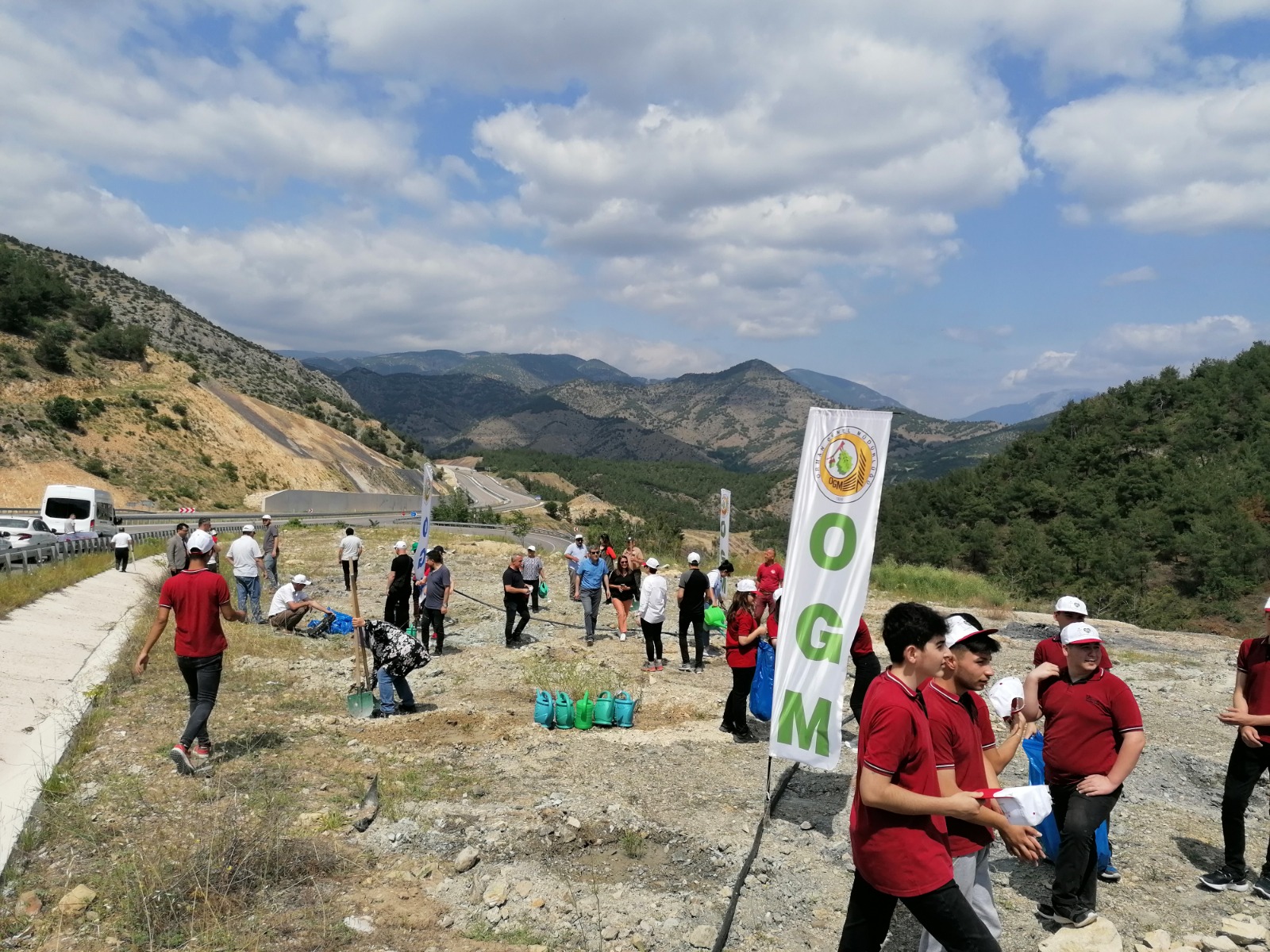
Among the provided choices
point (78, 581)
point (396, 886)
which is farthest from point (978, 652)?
point (78, 581)

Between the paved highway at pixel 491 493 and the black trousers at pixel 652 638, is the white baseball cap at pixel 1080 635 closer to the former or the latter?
the black trousers at pixel 652 638

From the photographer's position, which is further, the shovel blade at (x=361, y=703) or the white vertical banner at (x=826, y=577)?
the shovel blade at (x=361, y=703)

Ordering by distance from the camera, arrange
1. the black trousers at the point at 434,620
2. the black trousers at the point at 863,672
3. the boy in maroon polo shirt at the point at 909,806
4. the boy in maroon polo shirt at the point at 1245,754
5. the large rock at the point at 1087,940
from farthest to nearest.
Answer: the black trousers at the point at 434,620 → the black trousers at the point at 863,672 → the boy in maroon polo shirt at the point at 1245,754 → the large rock at the point at 1087,940 → the boy in maroon polo shirt at the point at 909,806

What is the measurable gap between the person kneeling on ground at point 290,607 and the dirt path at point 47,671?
227 centimetres

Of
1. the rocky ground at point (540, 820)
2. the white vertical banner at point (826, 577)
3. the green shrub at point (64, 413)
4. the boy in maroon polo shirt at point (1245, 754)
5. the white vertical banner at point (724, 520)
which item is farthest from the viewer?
the green shrub at point (64, 413)

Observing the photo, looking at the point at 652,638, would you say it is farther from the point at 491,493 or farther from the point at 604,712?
the point at 491,493

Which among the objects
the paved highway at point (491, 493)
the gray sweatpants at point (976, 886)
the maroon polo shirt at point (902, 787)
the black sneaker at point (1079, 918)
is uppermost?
the maroon polo shirt at point (902, 787)

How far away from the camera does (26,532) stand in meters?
21.2

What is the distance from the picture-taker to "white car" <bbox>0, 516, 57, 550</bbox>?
805 inches

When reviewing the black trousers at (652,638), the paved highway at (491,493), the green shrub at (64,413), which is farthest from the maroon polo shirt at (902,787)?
the paved highway at (491,493)

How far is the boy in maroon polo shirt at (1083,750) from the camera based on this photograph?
180 inches

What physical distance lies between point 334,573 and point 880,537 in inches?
1813

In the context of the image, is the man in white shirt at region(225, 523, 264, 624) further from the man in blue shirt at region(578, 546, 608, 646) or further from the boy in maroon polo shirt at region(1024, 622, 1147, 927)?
the boy in maroon polo shirt at region(1024, 622, 1147, 927)

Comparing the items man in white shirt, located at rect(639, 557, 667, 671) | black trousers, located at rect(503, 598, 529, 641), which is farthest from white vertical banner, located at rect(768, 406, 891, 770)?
black trousers, located at rect(503, 598, 529, 641)
